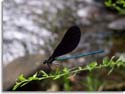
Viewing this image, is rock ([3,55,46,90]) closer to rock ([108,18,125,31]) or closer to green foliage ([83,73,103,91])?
green foliage ([83,73,103,91])

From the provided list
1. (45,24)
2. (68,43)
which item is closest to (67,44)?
(68,43)

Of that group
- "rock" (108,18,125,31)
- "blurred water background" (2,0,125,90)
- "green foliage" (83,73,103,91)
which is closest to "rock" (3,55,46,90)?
"blurred water background" (2,0,125,90)

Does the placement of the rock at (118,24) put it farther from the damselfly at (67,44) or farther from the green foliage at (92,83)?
the damselfly at (67,44)

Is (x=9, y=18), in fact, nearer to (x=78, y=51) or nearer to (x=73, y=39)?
(x=78, y=51)

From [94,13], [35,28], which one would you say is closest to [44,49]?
[35,28]

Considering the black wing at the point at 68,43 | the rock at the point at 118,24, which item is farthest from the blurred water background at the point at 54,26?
the black wing at the point at 68,43

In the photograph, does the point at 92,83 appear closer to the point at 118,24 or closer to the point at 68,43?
the point at 118,24

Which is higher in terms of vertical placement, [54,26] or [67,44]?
[67,44]
